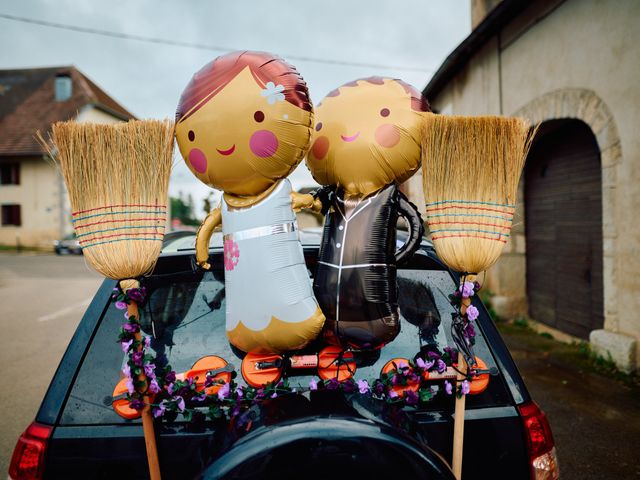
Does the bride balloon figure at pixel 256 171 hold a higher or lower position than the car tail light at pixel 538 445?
higher

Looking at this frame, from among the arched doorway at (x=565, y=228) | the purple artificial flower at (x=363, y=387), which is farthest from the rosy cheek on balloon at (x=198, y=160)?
the arched doorway at (x=565, y=228)

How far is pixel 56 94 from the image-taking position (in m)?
28.5

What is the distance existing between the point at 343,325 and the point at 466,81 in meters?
8.49

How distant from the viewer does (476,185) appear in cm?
166

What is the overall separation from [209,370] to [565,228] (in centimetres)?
624

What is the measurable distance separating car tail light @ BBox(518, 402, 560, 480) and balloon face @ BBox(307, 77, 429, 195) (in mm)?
1019

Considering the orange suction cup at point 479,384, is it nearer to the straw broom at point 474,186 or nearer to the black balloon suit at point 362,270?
the straw broom at point 474,186

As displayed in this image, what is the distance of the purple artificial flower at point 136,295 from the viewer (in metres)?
1.57

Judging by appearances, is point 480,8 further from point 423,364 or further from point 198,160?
point 423,364

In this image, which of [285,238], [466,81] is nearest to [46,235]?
[466,81]

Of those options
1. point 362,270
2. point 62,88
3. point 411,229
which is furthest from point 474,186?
point 62,88

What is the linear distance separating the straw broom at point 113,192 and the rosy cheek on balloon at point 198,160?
0.46 feet

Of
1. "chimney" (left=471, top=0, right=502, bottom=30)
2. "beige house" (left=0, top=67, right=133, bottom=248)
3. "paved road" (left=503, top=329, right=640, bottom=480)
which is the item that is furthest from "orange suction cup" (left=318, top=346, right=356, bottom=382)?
"beige house" (left=0, top=67, right=133, bottom=248)

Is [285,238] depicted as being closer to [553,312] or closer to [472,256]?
[472,256]
